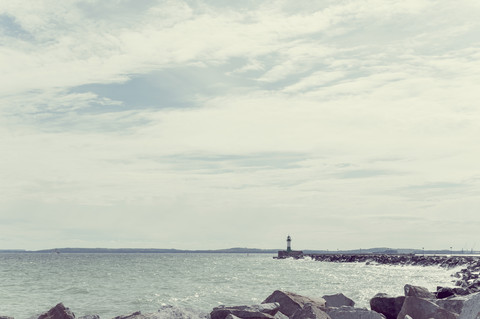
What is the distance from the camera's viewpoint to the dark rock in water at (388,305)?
37.8 ft

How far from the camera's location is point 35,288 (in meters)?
31.4

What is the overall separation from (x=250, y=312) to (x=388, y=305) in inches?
147

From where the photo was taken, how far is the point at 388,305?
11.6m

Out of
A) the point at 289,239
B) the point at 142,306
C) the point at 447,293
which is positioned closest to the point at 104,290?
the point at 142,306

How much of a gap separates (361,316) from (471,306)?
267 cm

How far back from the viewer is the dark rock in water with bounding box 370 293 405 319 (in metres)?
11.5

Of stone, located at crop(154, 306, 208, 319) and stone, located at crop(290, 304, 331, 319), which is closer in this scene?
stone, located at crop(290, 304, 331, 319)

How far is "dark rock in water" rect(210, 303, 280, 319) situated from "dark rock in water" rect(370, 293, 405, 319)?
2.72 meters

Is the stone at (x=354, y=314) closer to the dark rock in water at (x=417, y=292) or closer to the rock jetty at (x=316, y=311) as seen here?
the rock jetty at (x=316, y=311)

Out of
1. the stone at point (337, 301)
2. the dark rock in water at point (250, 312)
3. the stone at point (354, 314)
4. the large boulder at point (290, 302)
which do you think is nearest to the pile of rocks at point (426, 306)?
the stone at point (354, 314)

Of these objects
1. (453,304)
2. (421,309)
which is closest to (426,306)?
(421,309)

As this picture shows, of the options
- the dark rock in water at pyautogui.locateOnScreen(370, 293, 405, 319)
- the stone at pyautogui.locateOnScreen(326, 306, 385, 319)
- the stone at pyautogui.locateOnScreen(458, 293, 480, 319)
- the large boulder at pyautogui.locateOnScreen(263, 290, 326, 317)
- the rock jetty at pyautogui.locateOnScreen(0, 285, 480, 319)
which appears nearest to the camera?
the stone at pyautogui.locateOnScreen(458, 293, 480, 319)

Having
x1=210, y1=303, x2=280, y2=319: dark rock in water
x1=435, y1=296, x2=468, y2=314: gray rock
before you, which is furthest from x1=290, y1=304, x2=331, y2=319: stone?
x1=435, y1=296, x2=468, y2=314: gray rock

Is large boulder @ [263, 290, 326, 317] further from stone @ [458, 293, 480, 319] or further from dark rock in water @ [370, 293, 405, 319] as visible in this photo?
stone @ [458, 293, 480, 319]
